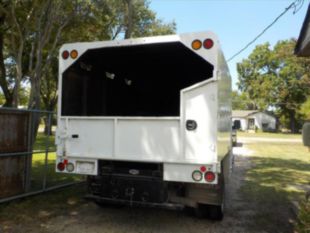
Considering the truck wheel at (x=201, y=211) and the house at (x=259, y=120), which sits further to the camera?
the house at (x=259, y=120)

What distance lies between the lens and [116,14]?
60.3ft

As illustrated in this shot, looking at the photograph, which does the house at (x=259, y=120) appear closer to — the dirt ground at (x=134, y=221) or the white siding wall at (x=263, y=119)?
the white siding wall at (x=263, y=119)

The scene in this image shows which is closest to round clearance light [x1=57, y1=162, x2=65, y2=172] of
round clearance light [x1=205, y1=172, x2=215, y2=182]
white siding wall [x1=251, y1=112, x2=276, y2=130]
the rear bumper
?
the rear bumper

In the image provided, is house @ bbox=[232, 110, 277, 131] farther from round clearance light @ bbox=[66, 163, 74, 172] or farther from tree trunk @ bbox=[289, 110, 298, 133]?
round clearance light @ bbox=[66, 163, 74, 172]

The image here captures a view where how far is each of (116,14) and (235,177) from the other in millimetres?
11612

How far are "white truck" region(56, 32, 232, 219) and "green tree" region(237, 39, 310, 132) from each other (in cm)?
4683

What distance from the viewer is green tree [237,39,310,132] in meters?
54.0

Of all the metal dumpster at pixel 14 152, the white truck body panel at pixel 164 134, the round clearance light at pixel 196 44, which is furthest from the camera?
the metal dumpster at pixel 14 152

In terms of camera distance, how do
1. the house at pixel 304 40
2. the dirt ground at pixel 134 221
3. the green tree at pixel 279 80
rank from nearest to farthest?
the dirt ground at pixel 134 221
the house at pixel 304 40
the green tree at pixel 279 80

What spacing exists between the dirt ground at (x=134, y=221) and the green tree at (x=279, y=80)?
1818 inches

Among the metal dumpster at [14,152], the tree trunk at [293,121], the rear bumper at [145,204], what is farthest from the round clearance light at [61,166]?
the tree trunk at [293,121]

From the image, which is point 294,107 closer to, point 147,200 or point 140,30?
point 140,30

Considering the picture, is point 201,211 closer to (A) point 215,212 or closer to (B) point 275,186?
(A) point 215,212

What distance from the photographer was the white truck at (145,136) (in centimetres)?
465
